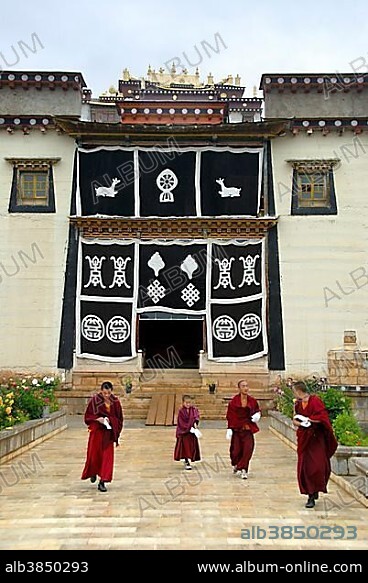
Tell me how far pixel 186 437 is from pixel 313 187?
11339 millimetres

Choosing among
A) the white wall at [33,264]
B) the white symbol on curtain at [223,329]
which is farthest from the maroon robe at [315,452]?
the white wall at [33,264]

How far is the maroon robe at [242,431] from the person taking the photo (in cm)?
838

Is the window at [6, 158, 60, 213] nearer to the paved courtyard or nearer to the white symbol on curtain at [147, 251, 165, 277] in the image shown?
the white symbol on curtain at [147, 251, 165, 277]

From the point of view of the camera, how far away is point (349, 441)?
8.93 m

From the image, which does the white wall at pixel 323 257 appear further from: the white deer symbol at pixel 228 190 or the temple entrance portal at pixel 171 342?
the temple entrance portal at pixel 171 342

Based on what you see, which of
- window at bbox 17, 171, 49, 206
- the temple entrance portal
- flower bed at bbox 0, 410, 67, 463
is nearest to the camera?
flower bed at bbox 0, 410, 67, 463

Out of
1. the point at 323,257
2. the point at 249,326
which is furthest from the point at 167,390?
the point at 323,257

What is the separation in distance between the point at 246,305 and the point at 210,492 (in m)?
10.4

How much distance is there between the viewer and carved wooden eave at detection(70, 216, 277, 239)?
58.7ft

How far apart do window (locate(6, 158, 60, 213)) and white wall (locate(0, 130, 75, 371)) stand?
147 mm

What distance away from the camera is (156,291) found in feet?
57.4

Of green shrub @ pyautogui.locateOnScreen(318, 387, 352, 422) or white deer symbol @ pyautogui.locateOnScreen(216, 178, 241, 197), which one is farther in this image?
white deer symbol @ pyautogui.locateOnScreen(216, 178, 241, 197)

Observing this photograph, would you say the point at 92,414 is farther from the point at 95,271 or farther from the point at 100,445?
the point at 95,271
